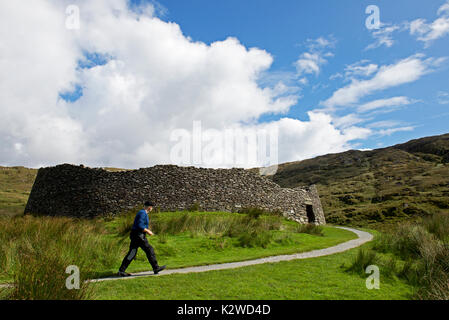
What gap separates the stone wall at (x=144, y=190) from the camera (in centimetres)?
1955

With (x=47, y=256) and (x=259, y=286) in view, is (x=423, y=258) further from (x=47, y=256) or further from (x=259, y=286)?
(x=47, y=256)

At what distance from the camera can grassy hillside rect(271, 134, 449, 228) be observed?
31828mm

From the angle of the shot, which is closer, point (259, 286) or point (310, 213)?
point (259, 286)

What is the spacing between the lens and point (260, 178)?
23.4 meters

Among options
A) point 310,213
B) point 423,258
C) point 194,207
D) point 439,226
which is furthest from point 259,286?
point 310,213

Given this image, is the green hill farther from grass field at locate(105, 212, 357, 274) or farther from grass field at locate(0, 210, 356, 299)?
grass field at locate(105, 212, 357, 274)

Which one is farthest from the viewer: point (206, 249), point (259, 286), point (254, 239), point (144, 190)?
point (144, 190)

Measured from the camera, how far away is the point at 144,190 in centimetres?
1962

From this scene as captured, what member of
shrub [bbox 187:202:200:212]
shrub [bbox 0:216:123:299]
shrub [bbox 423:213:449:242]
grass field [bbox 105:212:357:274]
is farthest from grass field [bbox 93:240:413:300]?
shrub [bbox 187:202:200:212]

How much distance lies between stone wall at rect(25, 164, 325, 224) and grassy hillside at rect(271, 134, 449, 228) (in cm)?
1441

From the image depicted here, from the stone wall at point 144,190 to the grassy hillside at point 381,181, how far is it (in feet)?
47.3

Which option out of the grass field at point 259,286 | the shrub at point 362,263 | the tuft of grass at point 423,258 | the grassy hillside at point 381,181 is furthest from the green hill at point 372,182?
the grass field at point 259,286

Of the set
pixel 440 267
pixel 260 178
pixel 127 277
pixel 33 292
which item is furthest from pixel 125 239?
pixel 260 178

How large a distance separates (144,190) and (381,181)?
47.2 metres
